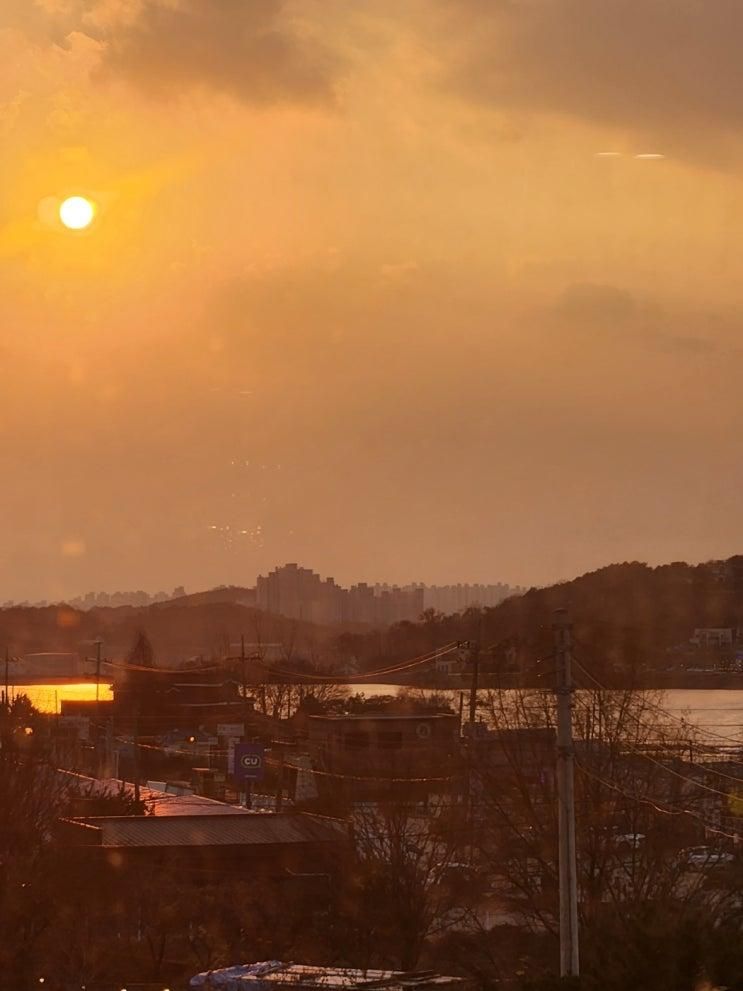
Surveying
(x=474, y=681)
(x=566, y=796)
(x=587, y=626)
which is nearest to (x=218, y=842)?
(x=474, y=681)

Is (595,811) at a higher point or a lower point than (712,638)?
Result: lower

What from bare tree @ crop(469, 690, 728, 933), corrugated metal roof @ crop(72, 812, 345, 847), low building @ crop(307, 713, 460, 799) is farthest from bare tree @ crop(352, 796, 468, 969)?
low building @ crop(307, 713, 460, 799)

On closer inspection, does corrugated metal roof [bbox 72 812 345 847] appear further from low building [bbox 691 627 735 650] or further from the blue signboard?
low building [bbox 691 627 735 650]

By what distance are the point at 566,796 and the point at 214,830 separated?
618 centimetres

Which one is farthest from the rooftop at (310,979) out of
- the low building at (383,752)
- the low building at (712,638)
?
the low building at (712,638)

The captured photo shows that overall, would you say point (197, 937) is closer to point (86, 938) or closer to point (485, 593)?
point (86, 938)

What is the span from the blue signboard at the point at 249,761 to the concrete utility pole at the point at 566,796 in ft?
32.2

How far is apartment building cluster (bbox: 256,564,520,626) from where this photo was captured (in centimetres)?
6694

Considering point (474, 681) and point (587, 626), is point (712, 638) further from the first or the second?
point (474, 681)

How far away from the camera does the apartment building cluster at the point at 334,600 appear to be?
220 feet

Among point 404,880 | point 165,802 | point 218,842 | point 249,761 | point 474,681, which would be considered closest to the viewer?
point 404,880

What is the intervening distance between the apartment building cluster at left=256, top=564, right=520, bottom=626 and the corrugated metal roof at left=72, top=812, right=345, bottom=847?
4446 centimetres

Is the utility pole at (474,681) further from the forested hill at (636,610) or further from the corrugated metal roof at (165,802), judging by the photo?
the corrugated metal roof at (165,802)

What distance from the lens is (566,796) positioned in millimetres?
6297
